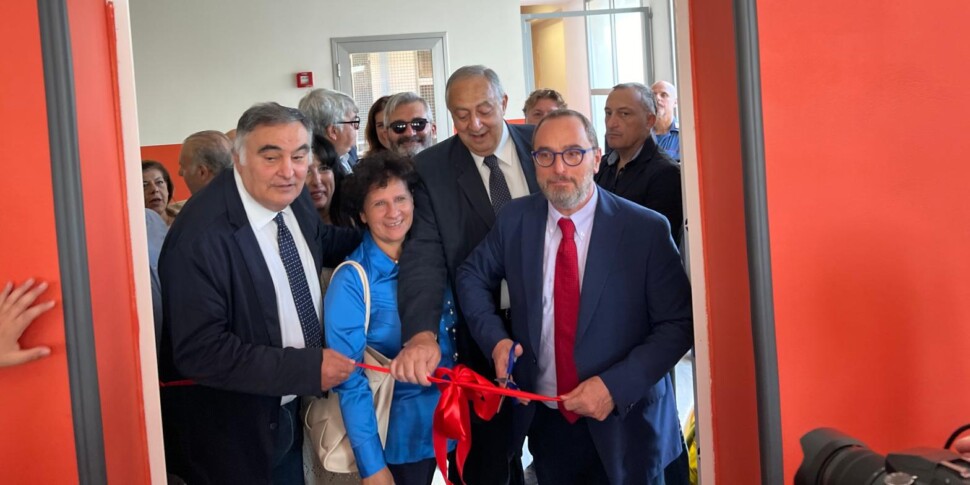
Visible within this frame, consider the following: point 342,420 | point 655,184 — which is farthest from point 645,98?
point 342,420

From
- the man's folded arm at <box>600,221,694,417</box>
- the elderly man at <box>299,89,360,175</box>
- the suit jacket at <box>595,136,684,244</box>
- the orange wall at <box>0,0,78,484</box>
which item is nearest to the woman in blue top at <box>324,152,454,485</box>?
the man's folded arm at <box>600,221,694,417</box>

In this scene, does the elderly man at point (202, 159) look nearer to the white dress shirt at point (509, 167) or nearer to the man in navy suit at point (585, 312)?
the white dress shirt at point (509, 167)

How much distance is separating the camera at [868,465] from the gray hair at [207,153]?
9.18 ft

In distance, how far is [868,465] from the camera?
117cm

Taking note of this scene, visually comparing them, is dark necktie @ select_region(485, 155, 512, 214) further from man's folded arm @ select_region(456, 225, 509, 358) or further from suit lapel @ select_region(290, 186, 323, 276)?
suit lapel @ select_region(290, 186, 323, 276)

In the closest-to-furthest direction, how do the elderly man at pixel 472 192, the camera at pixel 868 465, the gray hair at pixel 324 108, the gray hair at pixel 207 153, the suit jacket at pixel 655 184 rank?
the camera at pixel 868 465 → the elderly man at pixel 472 192 → the suit jacket at pixel 655 184 → the gray hair at pixel 207 153 → the gray hair at pixel 324 108

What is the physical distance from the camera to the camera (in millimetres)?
1090

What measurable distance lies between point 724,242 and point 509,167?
0.98 m

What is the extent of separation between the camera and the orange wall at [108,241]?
1801 mm

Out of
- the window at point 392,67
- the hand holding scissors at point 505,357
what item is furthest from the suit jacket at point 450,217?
the window at point 392,67

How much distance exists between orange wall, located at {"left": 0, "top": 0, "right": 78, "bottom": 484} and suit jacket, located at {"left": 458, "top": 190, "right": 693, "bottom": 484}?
108cm

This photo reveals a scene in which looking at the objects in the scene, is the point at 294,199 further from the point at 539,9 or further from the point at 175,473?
the point at 539,9

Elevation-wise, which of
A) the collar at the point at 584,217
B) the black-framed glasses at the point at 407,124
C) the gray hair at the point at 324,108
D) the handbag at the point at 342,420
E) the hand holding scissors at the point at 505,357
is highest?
the gray hair at the point at 324,108

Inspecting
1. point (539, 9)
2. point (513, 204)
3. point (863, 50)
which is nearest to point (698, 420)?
point (513, 204)
